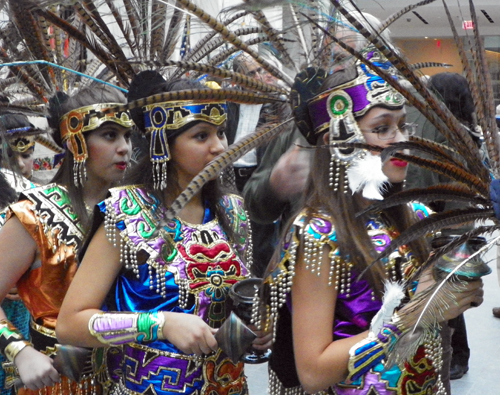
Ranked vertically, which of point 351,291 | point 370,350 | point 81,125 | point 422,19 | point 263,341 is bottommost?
point 263,341

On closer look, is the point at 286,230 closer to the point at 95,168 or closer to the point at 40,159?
the point at 95,168

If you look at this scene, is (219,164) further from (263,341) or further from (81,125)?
(81,125)

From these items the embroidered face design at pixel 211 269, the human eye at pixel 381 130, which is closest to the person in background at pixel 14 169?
the embroidered face design at pixel 211 269

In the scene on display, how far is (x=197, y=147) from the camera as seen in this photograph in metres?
2.59

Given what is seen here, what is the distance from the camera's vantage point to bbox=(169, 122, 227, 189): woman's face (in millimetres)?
2582

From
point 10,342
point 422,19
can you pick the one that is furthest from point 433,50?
point 10,342

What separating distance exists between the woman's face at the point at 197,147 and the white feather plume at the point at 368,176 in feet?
1.95

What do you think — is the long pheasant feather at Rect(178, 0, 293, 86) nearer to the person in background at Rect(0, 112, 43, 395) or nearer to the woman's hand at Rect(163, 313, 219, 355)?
the woman's hand at Rect(163, 313, 219, 355)

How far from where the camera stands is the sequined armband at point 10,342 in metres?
2.75

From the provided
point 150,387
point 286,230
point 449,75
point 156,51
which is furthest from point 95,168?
point 449,75

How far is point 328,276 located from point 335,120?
1.42ft

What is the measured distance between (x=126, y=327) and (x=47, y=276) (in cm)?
69

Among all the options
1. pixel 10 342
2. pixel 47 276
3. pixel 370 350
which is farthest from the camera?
pixel 47 276

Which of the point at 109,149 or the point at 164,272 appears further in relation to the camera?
the point at 109,149
